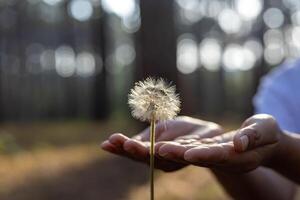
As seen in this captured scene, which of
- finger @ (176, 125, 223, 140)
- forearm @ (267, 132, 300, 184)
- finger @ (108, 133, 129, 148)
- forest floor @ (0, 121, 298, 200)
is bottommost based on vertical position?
forest floor @ (0, 121, 298, 200)

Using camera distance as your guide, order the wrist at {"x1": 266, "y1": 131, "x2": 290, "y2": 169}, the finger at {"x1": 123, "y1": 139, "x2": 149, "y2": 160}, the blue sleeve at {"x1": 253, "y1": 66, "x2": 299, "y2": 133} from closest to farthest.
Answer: the finger at {"x1": 123, "y1": 139, "x2": 149, "y2": 160}, the wrist at {"x1": 266, "y1": 131, "x2": 290, "y2": 169}, the blue sleeve at {"x1": 253, "y1": 66, "x2": 299, "y2": 133}

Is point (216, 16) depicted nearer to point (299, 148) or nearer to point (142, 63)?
point (142, 63)

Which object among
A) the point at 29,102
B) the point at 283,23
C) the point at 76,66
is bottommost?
the point at 29,102

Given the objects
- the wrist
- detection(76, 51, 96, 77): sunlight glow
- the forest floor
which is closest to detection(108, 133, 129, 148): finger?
the wrist

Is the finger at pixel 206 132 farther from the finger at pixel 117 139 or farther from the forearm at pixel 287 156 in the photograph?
the finger at pixel 117 139

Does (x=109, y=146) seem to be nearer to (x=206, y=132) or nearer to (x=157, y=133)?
(x=157, y=133)

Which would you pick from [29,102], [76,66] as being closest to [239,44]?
[76,66]

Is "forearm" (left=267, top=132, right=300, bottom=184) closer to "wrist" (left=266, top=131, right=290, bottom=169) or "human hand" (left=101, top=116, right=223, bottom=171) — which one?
"wrist" (left=266, top=131, right=290, bottom=169)
